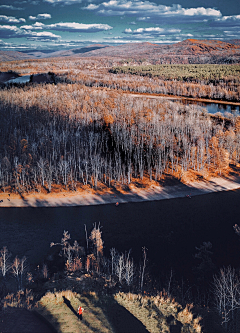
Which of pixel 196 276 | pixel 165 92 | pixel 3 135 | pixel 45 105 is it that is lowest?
pixel 196 276

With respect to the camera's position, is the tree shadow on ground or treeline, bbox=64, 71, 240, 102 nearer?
the tree shadow on ground

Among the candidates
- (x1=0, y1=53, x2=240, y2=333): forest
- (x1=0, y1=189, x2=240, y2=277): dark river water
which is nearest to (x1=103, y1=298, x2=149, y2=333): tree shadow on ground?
(x1=0, y1=53, x2=240, y2=333): forest

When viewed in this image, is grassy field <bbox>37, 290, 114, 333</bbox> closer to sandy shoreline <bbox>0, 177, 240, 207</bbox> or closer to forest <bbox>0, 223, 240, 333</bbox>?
forest <bbox>0, 223, 240, 333</bbox>

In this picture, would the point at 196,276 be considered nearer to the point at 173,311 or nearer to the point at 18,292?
the point at 173,311

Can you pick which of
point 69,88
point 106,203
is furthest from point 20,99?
point 106,203

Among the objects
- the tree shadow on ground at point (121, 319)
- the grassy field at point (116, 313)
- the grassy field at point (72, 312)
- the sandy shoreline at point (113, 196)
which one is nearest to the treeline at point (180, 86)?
the sandy shoreline at point (113, 196)

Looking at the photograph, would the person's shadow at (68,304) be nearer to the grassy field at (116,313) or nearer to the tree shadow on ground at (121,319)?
the grassy field at (116,313)

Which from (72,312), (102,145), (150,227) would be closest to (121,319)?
(72,312)

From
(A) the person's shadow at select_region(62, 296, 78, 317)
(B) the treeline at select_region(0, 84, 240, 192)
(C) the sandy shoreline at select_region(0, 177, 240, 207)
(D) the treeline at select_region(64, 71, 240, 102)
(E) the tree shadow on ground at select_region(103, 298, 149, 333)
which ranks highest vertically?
(D) the treeline at select_region(64, 71, 240, 102)
